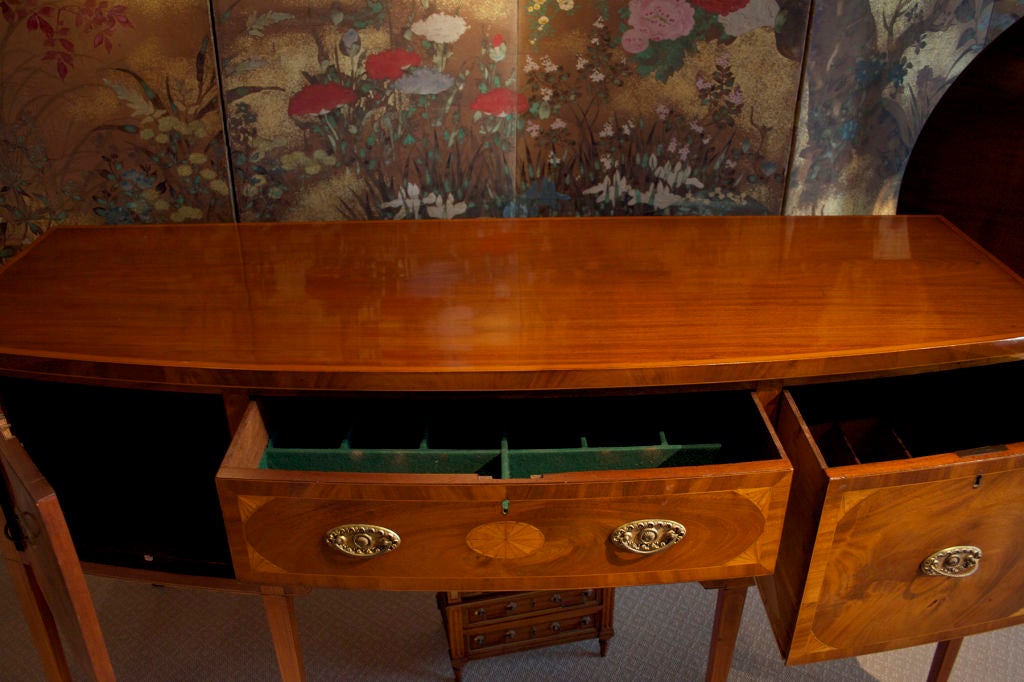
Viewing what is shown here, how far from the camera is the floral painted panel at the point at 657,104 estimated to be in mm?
1066

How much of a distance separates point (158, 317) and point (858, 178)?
3.43 ft

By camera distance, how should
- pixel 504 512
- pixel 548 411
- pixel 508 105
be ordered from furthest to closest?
1. pixel 508 105
2. pixel 548 411
3. pixel 504 512

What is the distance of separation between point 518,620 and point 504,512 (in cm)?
49

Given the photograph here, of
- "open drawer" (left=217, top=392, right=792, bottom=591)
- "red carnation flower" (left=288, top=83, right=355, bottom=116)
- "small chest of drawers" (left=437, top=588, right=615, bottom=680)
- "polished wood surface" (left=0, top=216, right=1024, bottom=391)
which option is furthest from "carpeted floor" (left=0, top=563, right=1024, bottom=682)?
"red carnation flower" (left=288, top=83, right=355, bottom=116)

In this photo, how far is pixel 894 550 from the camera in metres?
0.77

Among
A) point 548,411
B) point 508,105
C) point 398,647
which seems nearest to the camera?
point 548,411

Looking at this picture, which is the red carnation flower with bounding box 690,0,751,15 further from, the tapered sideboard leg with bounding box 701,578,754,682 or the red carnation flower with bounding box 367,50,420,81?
the tapered sideboard leg with bounding box 701,578,754,682

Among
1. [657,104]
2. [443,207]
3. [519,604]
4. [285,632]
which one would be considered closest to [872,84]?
[657,104]

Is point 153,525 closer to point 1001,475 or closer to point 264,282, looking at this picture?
point 264,282

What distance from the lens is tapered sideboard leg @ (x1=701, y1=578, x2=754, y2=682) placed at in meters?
0.85

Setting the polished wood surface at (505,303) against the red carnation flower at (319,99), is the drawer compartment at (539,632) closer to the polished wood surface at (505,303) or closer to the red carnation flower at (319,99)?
the polished wood surface at (505,303)

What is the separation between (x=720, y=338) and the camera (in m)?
0.78

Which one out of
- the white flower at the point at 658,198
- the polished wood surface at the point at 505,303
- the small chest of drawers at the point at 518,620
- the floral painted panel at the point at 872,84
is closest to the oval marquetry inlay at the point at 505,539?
the polished wood surface at the point at 505,303

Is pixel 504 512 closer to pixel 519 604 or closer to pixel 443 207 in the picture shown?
pixel 519 604
